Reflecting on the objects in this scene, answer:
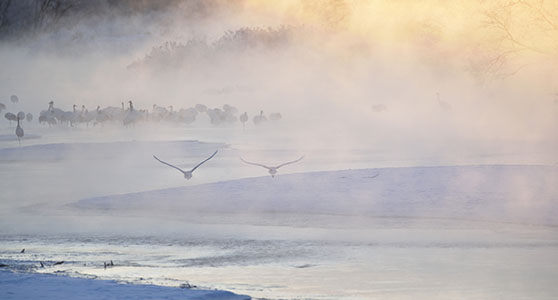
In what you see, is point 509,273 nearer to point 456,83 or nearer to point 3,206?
point 3,206

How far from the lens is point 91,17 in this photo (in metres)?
37.2

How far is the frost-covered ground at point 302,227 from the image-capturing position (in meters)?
7.70

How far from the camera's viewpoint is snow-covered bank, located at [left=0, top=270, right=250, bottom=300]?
6.69 metres

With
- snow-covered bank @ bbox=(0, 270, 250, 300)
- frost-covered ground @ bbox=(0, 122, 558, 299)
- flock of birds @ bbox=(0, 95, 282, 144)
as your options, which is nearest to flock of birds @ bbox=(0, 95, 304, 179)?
flock of birds @ bbox=(0, 95, 282, 144)

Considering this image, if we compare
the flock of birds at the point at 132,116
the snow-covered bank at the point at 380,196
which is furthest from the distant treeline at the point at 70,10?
the snow-covered bank at the point at 380,196

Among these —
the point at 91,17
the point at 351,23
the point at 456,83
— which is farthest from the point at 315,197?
the point at 91,17

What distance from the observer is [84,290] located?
22.5 ft

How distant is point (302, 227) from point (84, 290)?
11.9 feet

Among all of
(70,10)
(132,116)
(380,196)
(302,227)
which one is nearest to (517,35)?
(132,116)

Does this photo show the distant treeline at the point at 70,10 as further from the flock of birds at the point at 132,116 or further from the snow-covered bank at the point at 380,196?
the snow-covered bank at the point at 380,196

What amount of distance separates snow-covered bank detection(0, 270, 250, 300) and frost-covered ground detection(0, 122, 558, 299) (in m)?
0.03

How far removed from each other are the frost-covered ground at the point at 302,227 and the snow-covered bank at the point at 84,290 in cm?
3

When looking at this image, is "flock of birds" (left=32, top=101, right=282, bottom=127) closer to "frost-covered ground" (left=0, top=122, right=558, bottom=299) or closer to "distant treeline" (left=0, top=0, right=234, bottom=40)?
"frost-covered ground" (left=0, top=122, right=558, bottom=299)

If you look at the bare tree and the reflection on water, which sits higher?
the bare tree
